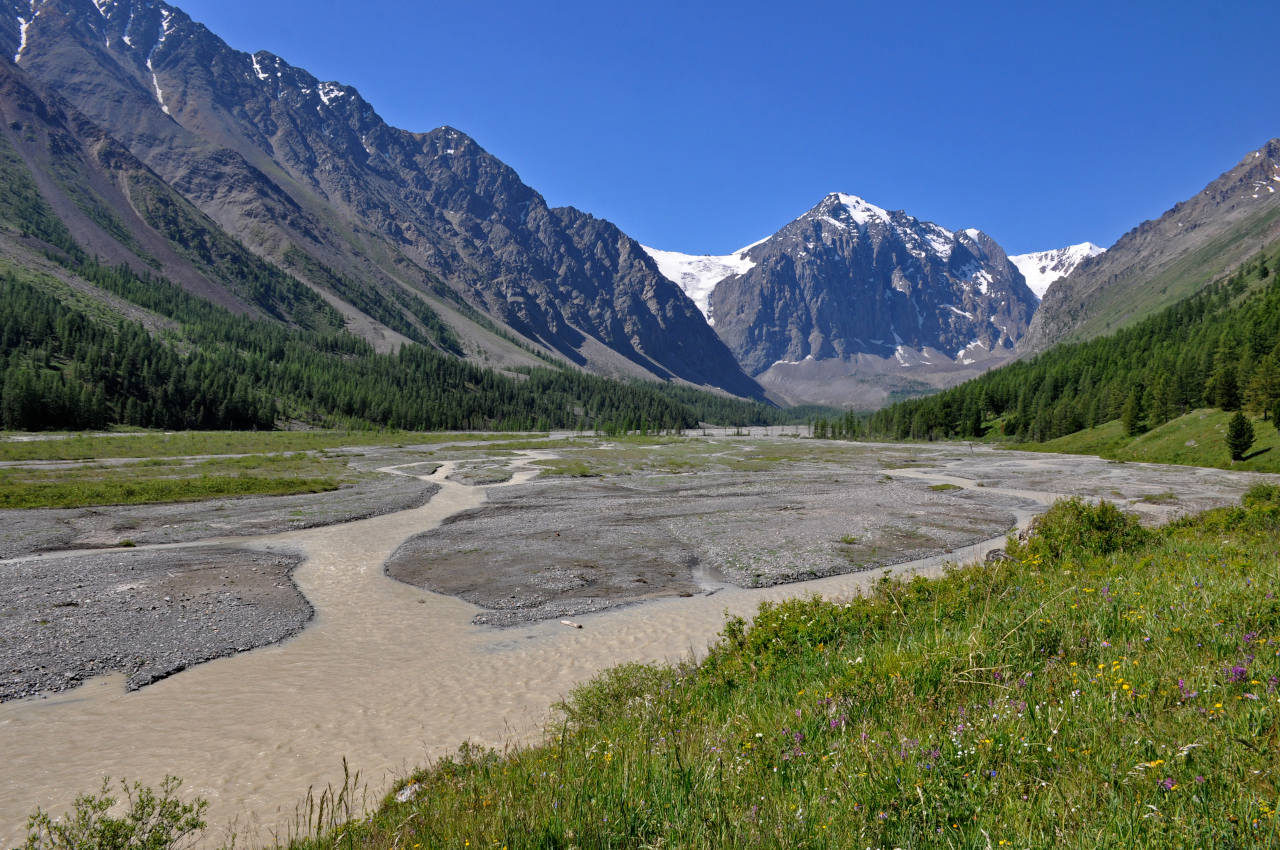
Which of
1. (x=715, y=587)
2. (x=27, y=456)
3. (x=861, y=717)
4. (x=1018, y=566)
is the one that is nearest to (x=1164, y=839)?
(x=861, y=717)

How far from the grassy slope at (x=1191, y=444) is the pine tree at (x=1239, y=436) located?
972 millimetres

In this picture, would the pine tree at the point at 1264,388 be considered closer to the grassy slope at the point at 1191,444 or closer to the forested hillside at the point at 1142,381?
the forested hillside at the point at 1142,381

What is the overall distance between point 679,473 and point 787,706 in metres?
68.3

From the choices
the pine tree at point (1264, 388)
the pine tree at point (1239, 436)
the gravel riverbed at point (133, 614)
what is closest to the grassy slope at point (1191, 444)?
the pine tree at point (1239, 436)

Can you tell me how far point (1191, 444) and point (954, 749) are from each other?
106 metres

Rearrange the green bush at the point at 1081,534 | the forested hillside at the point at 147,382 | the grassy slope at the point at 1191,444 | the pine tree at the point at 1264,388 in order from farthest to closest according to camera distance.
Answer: the forested hillside at the point at 147,382
the pine tree at the point at 1264,388
the grassy slope at the point at 1191,444
the green bush at the point at 1081,534

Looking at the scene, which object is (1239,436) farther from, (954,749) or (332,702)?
(332,702)

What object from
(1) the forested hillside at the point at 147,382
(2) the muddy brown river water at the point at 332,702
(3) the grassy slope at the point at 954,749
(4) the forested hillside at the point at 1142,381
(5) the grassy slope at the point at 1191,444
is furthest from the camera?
(1) the forested hillside at the point at 147,382

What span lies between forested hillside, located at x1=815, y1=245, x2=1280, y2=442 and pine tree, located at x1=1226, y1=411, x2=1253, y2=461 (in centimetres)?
741

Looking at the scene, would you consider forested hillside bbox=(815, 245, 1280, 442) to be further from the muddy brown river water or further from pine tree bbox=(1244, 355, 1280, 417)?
the muddy brown river water

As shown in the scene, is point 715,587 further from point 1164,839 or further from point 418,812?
point 1164,839

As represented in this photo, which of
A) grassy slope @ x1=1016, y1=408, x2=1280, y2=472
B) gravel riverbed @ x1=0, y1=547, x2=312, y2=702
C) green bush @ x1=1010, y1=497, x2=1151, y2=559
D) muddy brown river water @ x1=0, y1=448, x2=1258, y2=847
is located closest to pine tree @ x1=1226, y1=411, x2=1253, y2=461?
grassy slope @ x1=1016, y1=408, x2=1280, y2=472

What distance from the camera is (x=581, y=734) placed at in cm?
885

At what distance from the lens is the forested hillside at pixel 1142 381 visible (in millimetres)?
87500
